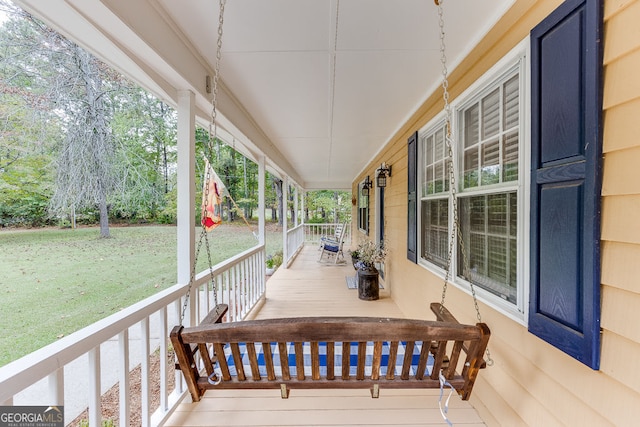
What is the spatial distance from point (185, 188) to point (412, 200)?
7.48 ft

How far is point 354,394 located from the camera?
6.23ft

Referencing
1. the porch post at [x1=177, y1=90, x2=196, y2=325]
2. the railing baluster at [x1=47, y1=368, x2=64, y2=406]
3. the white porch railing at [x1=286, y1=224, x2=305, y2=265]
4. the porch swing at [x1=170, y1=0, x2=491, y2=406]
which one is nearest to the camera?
the railing baluster at [x1=47, y1=368, x2=64, y2=406]

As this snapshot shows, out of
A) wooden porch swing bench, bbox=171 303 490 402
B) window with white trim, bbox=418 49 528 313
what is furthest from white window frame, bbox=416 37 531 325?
wooden porch swing bench, bbox=171 303 490 402

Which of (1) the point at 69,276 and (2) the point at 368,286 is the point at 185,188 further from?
(2) the point at 368,286

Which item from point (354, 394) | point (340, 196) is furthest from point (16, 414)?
point (340, 196)

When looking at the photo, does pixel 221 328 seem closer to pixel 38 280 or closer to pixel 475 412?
pixel 38 280

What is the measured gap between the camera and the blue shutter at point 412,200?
2922mm

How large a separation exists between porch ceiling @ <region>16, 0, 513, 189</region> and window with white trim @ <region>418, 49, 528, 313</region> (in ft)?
1.31

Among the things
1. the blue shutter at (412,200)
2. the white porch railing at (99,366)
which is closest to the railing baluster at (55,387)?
the white porch railing at (99,366)

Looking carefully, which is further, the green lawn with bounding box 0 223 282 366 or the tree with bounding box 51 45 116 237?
the tree with bounding box 51 45 116 237

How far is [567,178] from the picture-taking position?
1.10m

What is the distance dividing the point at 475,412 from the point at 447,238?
123cm

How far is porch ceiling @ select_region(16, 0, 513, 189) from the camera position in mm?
1383

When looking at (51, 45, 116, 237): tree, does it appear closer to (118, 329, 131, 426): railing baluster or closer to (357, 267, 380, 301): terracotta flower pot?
(118, 329, 131, 426): railing baluster
